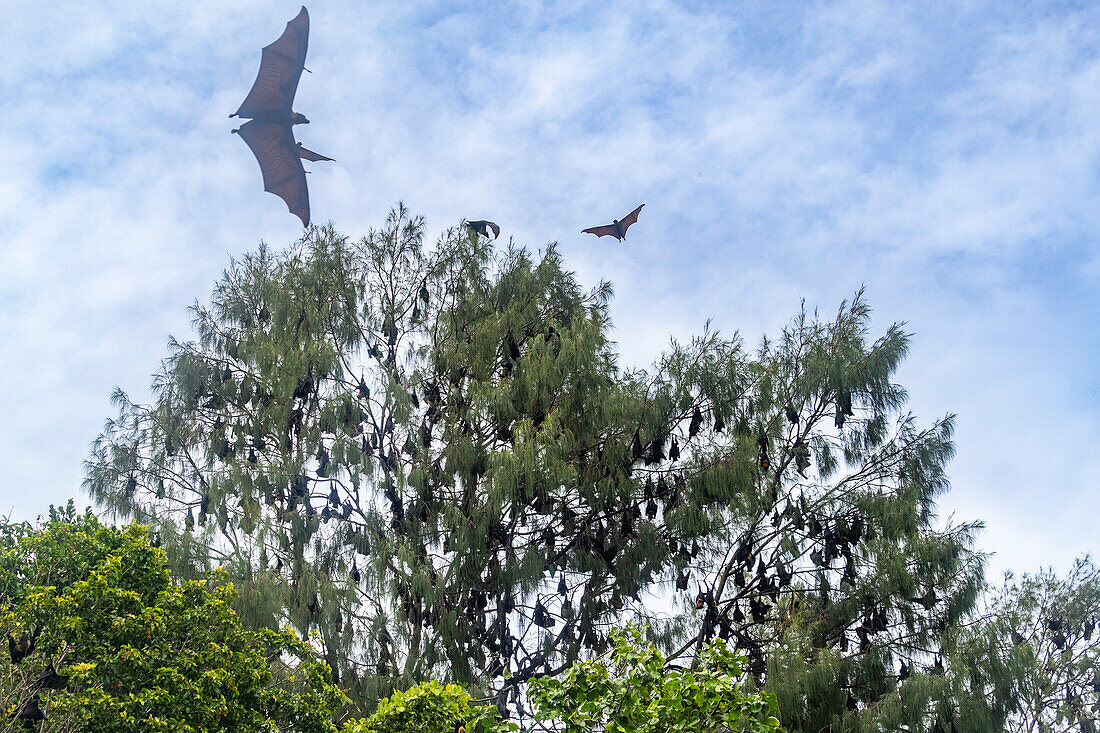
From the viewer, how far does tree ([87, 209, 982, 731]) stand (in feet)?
32.3

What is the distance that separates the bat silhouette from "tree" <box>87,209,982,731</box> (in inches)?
112

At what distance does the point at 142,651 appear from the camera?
26.6 ft

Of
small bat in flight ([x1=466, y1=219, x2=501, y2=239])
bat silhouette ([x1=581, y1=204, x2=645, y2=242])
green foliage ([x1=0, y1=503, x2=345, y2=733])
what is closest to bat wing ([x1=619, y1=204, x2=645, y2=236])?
bat silhouette ([x1=581, y1=204, x2=645, y2=242])

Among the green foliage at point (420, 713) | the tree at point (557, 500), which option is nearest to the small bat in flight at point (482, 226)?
the tree at point (557, 500)

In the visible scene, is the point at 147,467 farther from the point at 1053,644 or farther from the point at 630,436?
the point at 1053,644

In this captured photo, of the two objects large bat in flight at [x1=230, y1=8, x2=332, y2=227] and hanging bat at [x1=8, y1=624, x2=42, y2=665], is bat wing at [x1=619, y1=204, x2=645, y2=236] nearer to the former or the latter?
large bat in flight at [x1=230, y1=8, x2=332, y2=227]

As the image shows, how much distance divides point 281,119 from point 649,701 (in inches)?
387

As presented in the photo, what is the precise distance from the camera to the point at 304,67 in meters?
12.8

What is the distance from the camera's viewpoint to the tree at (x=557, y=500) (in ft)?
32.3

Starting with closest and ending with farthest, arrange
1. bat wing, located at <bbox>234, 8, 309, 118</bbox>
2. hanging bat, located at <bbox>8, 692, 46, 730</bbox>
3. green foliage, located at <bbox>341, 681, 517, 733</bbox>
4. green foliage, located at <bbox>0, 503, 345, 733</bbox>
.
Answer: green foliage, located at <bbox>341, 681, 517, 733</bbox>, green foliage, located at <bbox>0, 503, 345, 733</bbox>, hanging bat, located at <bbox>8, 692, 46, 730</bbox>, bat wing, located at <bbox>234, 8, 309, 118</bbox>

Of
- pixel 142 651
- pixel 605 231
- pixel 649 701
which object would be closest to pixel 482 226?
pixel 605 231

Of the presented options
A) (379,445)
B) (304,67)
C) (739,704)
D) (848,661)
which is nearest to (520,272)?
(379,445)

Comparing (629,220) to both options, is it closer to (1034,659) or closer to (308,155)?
(308,155)

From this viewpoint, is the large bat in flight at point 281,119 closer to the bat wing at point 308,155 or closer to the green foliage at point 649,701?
the bat wing at point 308,155
